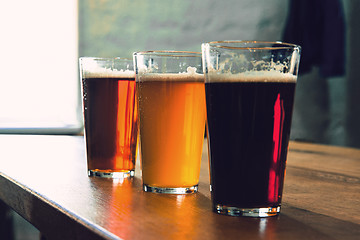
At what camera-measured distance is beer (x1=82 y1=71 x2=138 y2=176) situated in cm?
69

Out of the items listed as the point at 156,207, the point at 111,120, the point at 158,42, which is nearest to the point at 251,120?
the point at 156,207

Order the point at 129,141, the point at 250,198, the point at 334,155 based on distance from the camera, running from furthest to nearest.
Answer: the point at 334,155, the point at 129,141, the point at 250,198

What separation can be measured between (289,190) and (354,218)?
16cm

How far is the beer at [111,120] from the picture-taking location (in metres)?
0.69

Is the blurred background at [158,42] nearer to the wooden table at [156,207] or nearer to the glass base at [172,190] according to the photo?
the wooden table at [156,207]

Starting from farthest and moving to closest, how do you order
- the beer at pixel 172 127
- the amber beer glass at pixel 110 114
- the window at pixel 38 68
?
the window at pixel 38 68
the amber beer glass at pixel 110 114
the beer at pixel 172 127

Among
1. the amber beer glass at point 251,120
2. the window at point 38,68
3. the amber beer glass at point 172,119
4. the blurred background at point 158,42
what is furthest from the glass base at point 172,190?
the window at point 38,68

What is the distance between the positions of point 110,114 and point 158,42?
2.84 metres

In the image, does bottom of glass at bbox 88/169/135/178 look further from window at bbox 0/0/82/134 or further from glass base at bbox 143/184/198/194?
window at bbox 0/0/82/134

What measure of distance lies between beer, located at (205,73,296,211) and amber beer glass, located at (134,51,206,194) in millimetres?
119

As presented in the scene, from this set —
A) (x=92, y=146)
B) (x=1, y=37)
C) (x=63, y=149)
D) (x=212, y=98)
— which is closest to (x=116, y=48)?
(x=1, y=37)

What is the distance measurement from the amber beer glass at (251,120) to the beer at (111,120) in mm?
258

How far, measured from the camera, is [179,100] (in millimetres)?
575

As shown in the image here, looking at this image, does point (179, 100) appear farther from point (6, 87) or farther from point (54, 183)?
point (6, 87)
